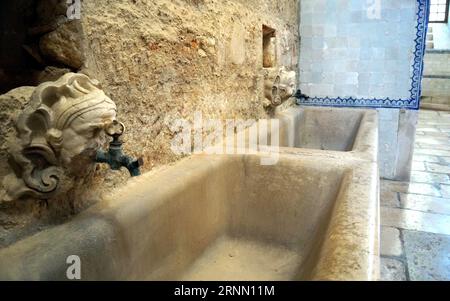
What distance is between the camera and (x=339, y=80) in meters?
3.11

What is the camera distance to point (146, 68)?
1057 mm

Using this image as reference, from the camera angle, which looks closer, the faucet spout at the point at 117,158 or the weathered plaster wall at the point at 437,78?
the faucet spout at the point at 117,158

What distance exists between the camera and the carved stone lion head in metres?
0.70

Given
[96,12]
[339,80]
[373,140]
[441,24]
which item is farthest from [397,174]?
[441,24]

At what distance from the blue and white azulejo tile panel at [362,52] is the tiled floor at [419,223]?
0.74 m

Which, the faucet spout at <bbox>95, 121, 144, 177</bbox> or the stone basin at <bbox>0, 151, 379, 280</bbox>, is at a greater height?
the faucet spout at <bbox>95, 121, 144, 177</bbox>

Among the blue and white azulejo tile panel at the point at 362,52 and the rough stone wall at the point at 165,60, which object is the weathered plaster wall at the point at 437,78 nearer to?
the blue and white azulejo tile panel at the point at 362,52

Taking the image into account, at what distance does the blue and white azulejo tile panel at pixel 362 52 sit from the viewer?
2.81 m

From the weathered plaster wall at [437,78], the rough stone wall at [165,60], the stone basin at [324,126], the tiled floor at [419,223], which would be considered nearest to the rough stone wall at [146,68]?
the rough stone wall at [165,60]

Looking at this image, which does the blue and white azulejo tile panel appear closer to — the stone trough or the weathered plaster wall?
the stone trough

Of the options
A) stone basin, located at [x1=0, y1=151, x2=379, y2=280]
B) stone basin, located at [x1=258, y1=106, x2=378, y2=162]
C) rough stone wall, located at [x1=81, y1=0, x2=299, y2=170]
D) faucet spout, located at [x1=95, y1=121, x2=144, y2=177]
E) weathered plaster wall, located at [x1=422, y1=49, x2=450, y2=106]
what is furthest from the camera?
weathered plaster wall, located at [x1=422, y1=49, x2=450, y2=106]

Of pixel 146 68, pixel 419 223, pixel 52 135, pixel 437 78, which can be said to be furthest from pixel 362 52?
pixel 437 78

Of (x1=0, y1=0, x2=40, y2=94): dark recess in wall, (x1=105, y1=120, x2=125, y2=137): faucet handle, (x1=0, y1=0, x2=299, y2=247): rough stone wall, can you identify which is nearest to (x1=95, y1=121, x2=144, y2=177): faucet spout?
(x1=105, y1=120, x2=125, y2=137): faucet handle

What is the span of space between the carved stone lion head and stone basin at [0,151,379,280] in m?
0.12
